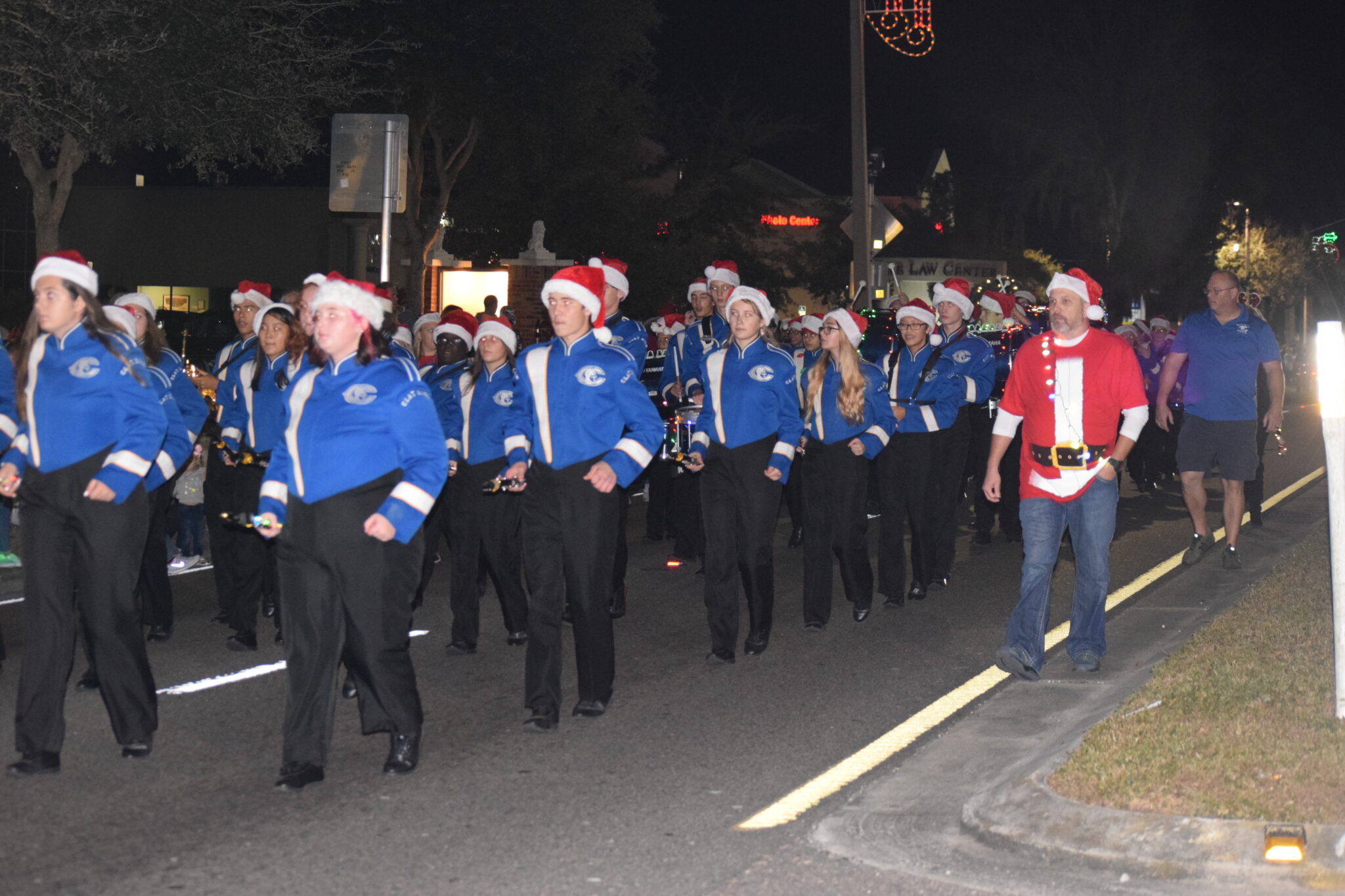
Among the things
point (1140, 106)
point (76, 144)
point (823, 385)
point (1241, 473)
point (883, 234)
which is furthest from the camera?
point (1140, 106)

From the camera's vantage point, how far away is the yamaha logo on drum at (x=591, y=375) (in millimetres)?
7016

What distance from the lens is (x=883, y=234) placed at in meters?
24.5

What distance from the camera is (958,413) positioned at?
37.0 ft

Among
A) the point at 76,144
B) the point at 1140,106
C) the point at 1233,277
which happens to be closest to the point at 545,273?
the point at 76,144

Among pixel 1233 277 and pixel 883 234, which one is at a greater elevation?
pixel 883 234

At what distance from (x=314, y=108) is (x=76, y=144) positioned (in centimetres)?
447

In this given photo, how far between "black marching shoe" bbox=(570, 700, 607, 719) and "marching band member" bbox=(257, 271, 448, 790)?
4.38 feet

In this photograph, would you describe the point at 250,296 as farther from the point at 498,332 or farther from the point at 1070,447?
Result: the point at 1070,447

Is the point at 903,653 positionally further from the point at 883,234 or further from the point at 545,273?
the point at 545,273

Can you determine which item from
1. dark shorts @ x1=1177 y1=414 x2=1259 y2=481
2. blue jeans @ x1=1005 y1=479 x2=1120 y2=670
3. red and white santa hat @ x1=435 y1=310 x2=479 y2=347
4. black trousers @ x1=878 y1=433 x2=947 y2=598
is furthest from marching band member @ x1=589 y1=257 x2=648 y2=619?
dark shorts @ x1=1177 y1=414 x2=1259 y2=481

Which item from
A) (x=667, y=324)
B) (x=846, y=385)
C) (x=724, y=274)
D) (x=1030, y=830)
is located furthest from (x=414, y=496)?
(x=667, y=324)

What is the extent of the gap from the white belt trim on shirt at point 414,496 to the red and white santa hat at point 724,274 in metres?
7.24

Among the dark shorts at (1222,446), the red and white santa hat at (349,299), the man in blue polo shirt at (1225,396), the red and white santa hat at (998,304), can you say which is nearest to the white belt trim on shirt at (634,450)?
the red and white santa hat at (349,299)

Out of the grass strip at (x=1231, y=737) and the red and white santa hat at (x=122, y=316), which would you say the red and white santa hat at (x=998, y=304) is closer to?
the grass strip at (x=1231, y=737)
